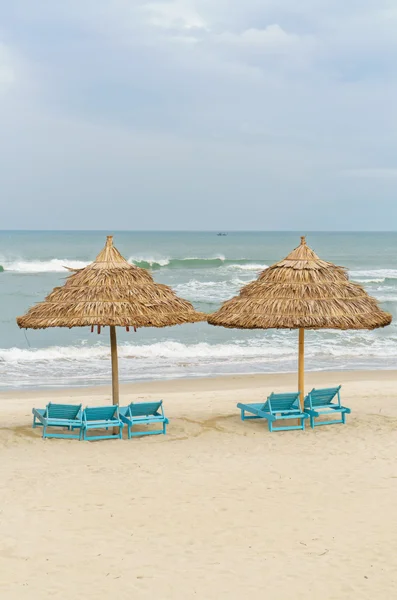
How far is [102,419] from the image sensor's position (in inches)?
394

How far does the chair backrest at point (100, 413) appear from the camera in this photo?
9844mm

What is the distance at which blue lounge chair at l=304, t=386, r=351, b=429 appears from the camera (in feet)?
34.9

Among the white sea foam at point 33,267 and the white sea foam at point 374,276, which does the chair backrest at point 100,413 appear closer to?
the white sea foam at point 374,276

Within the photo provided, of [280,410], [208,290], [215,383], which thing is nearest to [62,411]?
[280,410]

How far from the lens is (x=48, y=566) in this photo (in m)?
5.70

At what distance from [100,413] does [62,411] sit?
52 cm

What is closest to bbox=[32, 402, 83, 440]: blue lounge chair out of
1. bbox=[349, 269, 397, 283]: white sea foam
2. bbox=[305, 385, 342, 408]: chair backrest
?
bbox=[305, 385, 342, 408]: chair backrest

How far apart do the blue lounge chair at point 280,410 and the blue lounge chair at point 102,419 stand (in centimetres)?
201

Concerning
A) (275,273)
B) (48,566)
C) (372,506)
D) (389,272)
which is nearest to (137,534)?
(48,566)

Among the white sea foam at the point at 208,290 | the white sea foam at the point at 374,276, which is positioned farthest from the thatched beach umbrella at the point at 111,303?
the white sea foam at the point at 374,276

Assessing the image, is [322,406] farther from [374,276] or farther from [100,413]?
[374,276]

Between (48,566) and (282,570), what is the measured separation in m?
1.82

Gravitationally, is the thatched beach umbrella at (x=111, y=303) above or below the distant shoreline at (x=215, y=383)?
above

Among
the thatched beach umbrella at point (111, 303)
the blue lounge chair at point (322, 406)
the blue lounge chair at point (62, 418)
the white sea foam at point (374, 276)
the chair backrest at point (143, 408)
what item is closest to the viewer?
the thatched beach umbrella at point (111, 303)
